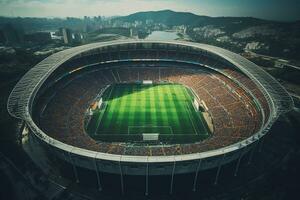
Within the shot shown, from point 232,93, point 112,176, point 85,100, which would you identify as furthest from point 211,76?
point 112,176

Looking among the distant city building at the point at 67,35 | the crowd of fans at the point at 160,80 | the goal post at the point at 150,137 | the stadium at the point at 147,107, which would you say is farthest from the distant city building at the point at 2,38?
the goal post at the point at 150,137

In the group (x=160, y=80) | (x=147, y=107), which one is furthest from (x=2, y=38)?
(x=147, y=107)

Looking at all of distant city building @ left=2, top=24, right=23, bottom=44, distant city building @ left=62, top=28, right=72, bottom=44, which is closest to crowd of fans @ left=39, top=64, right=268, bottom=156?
distant city building @ left=62, top=28, right=72, bottom=44

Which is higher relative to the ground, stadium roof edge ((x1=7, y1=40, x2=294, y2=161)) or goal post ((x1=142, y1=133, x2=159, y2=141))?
stadium roof edge ((x1=7, y1=40, x2=294, y2=161))

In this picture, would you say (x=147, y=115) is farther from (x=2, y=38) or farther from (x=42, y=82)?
(x=2, y=38)

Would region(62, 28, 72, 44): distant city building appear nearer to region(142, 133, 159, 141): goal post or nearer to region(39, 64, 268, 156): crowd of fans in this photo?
region(39, 64, 268, 156): crowd of fans

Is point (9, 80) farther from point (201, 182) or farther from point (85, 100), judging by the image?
point (201, 182)
